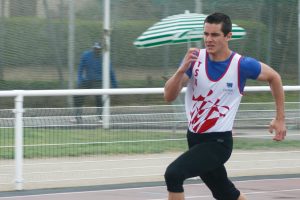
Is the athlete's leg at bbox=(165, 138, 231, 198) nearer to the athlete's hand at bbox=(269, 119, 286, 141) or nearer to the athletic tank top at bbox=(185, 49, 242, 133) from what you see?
the athletic tank top at bbox=(185, 49, 242, 133)

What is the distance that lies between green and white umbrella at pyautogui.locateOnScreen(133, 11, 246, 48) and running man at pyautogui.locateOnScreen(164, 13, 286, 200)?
8.68 metres

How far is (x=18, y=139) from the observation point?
9.83 metres

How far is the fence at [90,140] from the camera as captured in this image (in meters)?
10.1

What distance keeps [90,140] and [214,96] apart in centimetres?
441

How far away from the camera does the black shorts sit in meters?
6.25

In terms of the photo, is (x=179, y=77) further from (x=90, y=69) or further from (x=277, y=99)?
(x=90, y=69)

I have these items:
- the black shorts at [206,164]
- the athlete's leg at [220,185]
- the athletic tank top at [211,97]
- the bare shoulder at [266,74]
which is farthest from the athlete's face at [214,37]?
the athlete's leg at [220,185]

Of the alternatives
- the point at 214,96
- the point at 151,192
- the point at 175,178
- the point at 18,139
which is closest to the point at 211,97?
the point at 214,96

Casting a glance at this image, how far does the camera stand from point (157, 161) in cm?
1138

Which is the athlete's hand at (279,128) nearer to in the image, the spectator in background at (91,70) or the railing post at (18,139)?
the railing post at (18,139)

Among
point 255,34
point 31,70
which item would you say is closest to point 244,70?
point 31,70

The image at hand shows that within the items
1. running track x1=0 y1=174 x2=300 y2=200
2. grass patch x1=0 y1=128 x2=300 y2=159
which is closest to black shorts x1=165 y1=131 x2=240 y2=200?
running track x1=0 y1=174 x2=300 y2=200

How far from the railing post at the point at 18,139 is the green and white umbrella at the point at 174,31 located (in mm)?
5887

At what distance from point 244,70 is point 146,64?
9.30 meters
